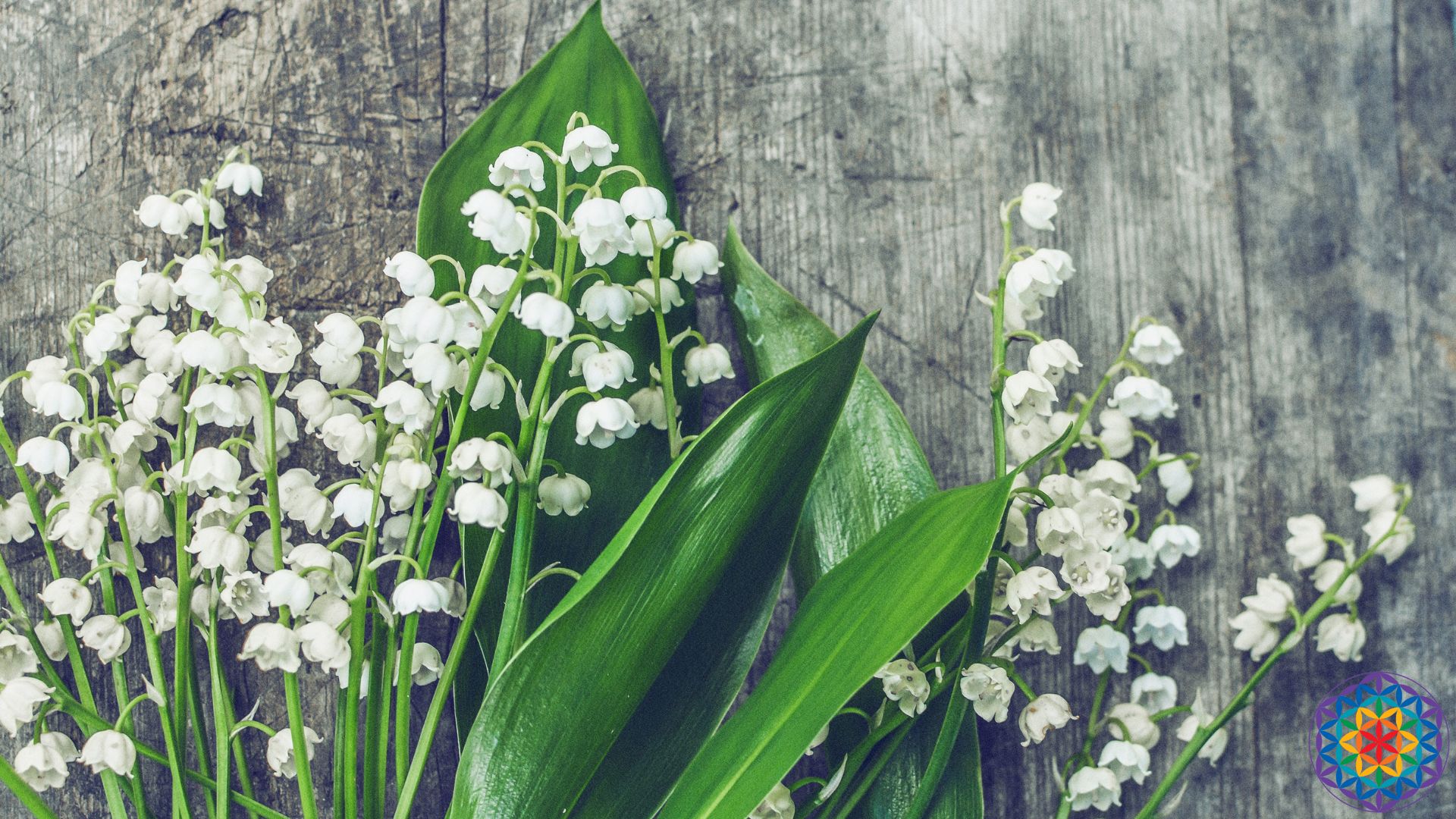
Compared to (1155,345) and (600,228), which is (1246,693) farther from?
(600,228)

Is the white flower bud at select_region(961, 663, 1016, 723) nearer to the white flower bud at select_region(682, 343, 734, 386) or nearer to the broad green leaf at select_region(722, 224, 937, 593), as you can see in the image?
the broad green leaf at select_region(722, 224, 937, 593)

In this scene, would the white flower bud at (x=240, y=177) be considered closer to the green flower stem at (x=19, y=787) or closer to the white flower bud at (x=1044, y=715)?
the green flower stem at (x=19, y=787)

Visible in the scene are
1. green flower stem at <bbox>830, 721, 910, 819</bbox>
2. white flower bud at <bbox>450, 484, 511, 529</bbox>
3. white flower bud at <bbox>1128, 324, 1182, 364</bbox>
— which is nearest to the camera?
white flower bud at <bbox>450, 484, 511, 529</bbox>

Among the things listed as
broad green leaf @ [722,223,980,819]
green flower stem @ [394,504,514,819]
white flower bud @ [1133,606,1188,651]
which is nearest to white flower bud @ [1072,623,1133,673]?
white flower bud @ [1133,606,1188,651]

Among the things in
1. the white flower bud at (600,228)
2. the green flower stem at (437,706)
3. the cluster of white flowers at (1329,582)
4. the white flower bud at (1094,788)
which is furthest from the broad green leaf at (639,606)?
the cluster of white flowers at (1329,582)

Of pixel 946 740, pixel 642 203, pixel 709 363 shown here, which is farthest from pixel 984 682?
pixel 642 203
